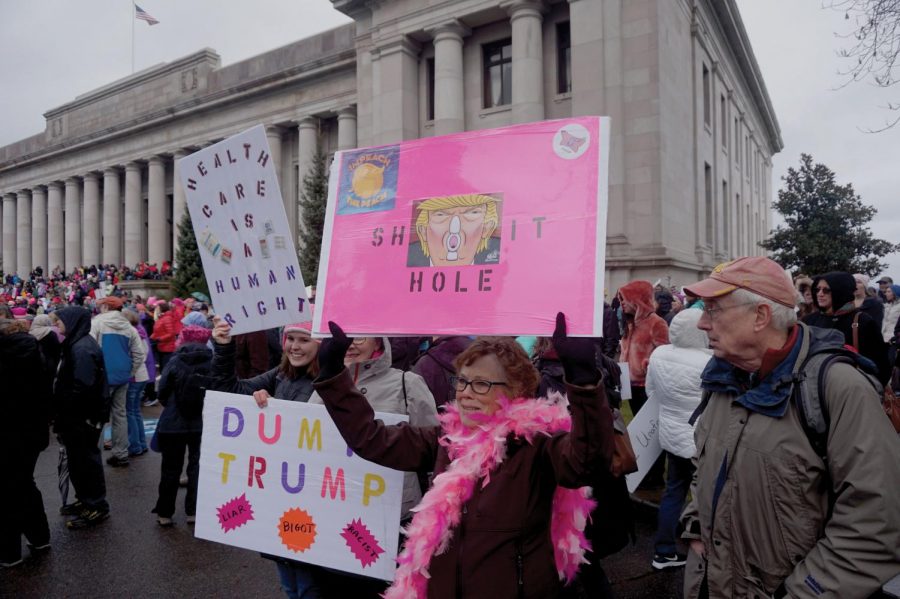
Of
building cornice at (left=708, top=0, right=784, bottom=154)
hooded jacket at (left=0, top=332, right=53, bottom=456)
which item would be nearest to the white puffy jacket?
hooded jacket at (left=0, top=332, right=53, bottom=456)

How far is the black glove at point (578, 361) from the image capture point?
189 cm

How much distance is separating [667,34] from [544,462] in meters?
22.2

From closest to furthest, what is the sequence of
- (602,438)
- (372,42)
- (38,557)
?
(602,438) < (38,557) < (372,42)

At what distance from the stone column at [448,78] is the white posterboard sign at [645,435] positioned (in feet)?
65.7

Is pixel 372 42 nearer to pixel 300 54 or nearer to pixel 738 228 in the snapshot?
pixel 300 54

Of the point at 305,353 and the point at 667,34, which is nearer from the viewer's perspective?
the point at 305,353

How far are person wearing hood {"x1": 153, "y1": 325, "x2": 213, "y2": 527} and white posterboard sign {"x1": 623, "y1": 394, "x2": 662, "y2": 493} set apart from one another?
3.65 m

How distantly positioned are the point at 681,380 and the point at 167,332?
35.0ft

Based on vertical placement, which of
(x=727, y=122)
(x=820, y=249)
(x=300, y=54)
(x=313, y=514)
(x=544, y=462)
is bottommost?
(x=313, y=514)

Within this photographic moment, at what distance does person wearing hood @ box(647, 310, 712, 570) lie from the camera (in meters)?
4.30

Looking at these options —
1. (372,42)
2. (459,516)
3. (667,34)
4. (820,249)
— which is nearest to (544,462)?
(459,516)

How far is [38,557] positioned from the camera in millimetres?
5055

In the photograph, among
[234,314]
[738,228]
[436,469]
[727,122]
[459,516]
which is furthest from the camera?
[738,228]

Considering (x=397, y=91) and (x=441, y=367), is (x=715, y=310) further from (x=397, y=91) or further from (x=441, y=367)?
(x=397, y=91)
